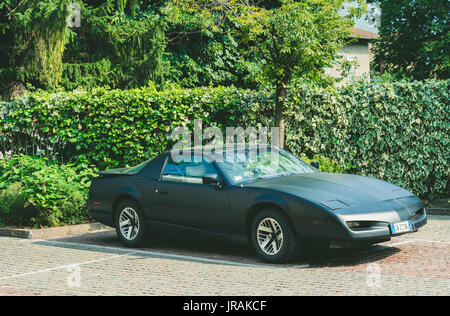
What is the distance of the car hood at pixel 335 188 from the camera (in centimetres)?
814

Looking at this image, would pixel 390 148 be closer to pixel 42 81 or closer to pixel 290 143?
pixel 290 143

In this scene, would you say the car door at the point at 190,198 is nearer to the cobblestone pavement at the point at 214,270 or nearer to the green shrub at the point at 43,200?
the cobblestone pavement at the point at 214,270

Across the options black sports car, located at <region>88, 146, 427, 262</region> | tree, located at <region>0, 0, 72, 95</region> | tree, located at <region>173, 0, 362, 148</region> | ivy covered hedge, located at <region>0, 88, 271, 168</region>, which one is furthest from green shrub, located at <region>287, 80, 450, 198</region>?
tree, located at <region>0, 0, 72, 95</region>

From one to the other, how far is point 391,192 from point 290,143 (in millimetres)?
5502

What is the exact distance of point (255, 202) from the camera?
8445 mm

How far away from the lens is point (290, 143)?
14.1 metres

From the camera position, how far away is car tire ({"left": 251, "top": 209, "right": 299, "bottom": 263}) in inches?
320

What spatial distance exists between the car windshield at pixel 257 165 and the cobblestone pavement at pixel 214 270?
114 cm

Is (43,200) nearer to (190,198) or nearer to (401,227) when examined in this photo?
(190,198)

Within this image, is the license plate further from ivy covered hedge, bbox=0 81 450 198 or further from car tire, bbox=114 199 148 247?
ivy covered hedge, bbox=0 81 450 198

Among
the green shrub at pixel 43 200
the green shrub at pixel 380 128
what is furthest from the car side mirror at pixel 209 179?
the green shrub at pixel 380 128

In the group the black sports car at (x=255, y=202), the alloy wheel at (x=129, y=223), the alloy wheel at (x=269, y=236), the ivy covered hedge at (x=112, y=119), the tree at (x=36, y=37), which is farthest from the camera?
the tree at (x=36, y=37)

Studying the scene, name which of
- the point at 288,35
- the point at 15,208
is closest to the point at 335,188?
the point at 288,35

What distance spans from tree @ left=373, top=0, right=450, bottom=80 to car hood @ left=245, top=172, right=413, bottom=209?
16.4 metres
